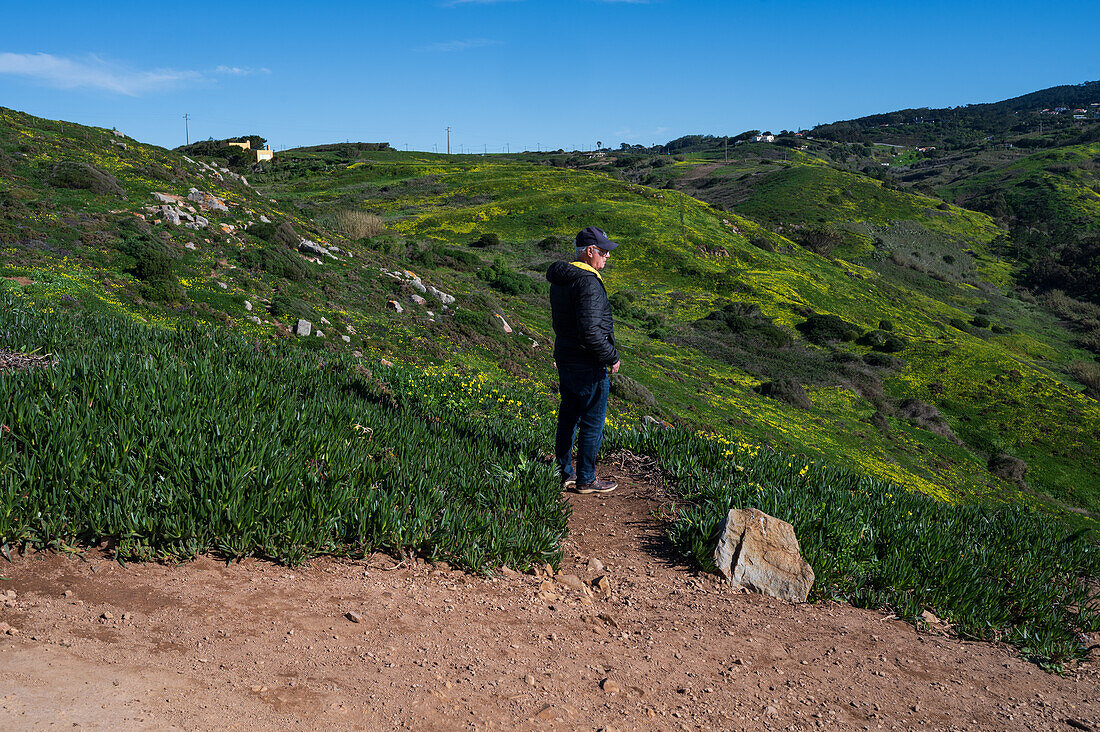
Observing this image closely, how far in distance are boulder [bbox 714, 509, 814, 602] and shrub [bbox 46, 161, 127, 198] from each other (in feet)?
59.3

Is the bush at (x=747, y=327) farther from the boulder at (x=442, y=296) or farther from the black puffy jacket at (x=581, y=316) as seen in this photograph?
the black puffy jacket at (x=581, y=316)

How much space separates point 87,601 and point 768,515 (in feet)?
13.9

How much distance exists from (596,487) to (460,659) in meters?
2.88

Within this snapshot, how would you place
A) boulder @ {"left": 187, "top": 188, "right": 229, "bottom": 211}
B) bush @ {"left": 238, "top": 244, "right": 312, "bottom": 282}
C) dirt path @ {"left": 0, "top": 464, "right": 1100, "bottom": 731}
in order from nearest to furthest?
dirt path @ {"left": 0, "top": 464, "right": 1100, "bottom": 731}, bush @ {"left": 238, "top": 244, "right": 312, "bottom": 282}, boulder @ {"left": 187, "top": 188, "right": 229, "bottom": 211}

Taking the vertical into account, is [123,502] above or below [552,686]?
above

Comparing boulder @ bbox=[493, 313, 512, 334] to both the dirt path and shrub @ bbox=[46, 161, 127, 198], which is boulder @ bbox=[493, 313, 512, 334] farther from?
the dirt path

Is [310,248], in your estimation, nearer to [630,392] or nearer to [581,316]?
[630,392]

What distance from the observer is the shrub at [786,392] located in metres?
24.4

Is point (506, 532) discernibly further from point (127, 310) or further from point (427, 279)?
point (427, 279)

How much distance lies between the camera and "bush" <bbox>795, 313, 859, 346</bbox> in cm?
3322

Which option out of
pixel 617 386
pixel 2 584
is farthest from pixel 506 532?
pixel 617 386

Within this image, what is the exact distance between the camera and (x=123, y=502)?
355 centimetres

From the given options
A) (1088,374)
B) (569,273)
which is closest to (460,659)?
(569,273)

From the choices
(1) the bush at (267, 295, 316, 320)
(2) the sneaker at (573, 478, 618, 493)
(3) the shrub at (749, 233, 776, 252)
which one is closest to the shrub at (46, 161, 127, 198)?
(1) the bush at (267, 295, 316, 320)
